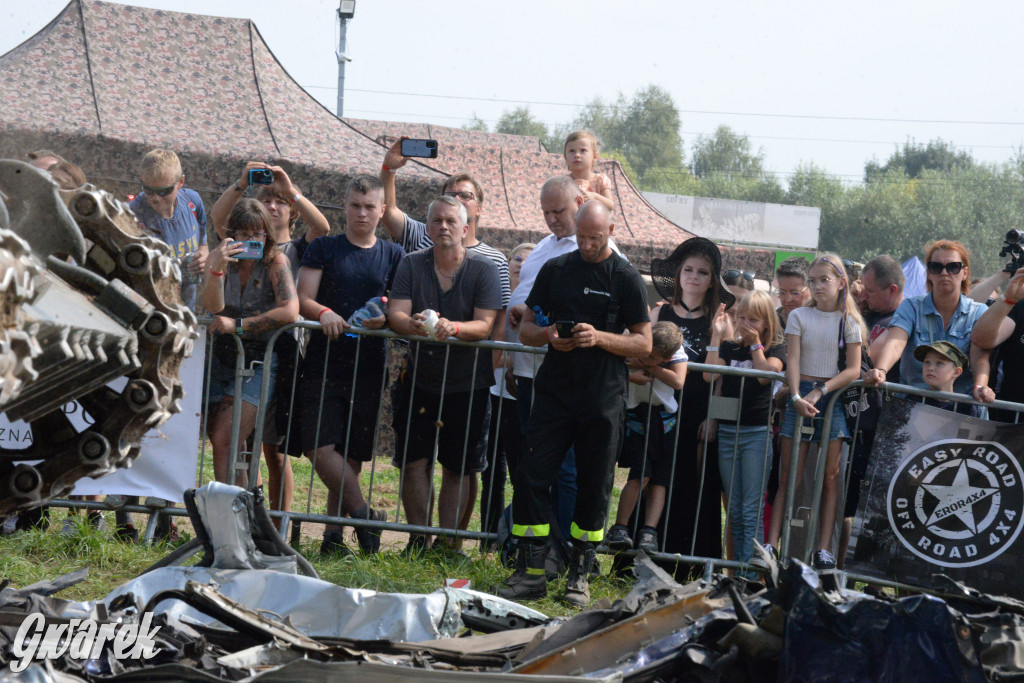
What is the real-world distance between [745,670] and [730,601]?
0.34 meters

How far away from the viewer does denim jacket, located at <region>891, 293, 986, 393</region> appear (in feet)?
21.5

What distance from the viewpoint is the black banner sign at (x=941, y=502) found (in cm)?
593

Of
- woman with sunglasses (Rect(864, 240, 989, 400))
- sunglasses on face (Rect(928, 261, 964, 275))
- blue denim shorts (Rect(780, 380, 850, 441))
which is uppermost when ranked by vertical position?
sunglasses on face (Rect(928, 261, 964, 275))

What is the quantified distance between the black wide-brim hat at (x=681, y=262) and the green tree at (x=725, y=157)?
114 meters

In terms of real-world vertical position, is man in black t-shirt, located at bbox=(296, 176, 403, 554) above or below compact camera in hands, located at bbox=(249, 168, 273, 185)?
below

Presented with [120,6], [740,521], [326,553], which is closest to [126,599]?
[326,553]

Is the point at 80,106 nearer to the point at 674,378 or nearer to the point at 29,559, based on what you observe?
the point at 29,559

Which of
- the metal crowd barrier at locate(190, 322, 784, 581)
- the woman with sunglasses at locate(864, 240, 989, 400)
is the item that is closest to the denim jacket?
the woman with sunglasses at locate(864, 240, 989, 400)

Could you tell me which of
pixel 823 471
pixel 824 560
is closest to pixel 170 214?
pixel 823 471

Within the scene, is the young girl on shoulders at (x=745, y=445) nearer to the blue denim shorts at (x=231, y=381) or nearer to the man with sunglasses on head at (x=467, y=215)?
the man with sunglasses on head at (x=467, y=215)

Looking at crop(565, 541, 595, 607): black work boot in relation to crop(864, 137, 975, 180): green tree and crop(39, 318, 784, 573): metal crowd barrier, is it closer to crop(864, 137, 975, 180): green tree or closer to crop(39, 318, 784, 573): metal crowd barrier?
crop(39, 318, 784, 573): metal crowd barrier

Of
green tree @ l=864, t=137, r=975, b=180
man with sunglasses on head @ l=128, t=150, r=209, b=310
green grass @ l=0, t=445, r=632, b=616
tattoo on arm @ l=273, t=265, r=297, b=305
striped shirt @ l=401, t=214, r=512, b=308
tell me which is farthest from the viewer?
green tree @ l=864, t=137, r=975, b=180

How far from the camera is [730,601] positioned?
11.9ft

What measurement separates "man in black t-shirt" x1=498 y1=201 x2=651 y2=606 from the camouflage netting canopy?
14.1 feet
